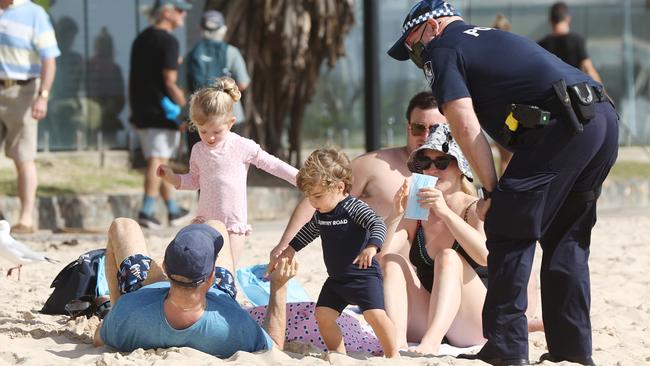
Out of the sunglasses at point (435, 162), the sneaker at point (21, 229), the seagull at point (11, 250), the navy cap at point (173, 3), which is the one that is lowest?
the sneaker at point (21, 229)

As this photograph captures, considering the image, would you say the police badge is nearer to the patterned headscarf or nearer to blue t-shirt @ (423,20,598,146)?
blue t-shirt @ (423,20,598,146)

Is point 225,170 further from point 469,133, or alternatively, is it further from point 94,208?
point 94,208

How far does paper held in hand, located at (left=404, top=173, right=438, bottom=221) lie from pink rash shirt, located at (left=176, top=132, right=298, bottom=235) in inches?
31.7

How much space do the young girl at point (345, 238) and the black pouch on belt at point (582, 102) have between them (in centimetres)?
82

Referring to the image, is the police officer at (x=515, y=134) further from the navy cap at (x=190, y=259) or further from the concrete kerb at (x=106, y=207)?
the concrete kerb at (x=106, y=207)

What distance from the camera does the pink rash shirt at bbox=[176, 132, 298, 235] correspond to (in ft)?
18.5

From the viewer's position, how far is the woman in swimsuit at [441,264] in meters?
5.23

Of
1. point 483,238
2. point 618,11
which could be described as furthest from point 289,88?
point 483,238

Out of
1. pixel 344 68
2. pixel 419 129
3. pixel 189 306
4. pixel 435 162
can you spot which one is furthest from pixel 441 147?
pixel 344 68

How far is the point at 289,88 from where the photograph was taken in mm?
12703

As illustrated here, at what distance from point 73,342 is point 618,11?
44.4 ft

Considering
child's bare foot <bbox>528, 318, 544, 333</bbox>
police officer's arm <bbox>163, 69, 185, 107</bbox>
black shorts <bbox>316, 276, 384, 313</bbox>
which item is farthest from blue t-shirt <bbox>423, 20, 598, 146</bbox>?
police officer's arm <bbox>163, 69, 185, 107</bbox>

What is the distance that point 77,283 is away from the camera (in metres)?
5.77

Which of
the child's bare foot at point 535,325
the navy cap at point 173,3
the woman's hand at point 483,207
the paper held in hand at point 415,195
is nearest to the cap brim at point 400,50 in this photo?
the paper held in hand at point 415,195
